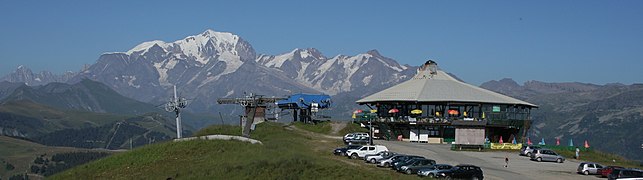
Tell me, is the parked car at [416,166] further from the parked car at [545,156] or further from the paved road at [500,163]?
the parked car at [545,156]

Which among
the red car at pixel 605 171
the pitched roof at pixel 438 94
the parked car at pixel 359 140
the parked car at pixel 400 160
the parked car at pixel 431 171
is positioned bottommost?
the red car at pixel 605 171

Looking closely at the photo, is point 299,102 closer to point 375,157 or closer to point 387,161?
point 375,157

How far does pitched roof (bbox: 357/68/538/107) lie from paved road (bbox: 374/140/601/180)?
18.1 metres

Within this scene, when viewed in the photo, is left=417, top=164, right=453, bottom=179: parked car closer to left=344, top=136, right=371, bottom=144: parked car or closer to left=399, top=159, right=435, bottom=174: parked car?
left=399, top=159, right=435, bottom=174: parked car

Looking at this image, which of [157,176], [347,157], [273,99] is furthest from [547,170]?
[273,99]

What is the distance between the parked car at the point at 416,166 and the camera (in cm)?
6334

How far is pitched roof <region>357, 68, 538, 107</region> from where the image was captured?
117 m

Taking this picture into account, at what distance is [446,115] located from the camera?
395ft

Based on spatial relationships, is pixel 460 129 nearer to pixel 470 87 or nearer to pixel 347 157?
pixel 470 87

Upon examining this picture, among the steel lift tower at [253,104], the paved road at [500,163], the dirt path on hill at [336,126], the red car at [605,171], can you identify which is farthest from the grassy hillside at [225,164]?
the dirt path on hill at [336,126]

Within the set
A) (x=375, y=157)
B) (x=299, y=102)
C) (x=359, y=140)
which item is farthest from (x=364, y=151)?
(x=299, y=102)

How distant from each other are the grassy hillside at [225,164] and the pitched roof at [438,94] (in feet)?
98.7

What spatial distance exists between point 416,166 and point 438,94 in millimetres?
56836

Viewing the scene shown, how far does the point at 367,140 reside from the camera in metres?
98.4
